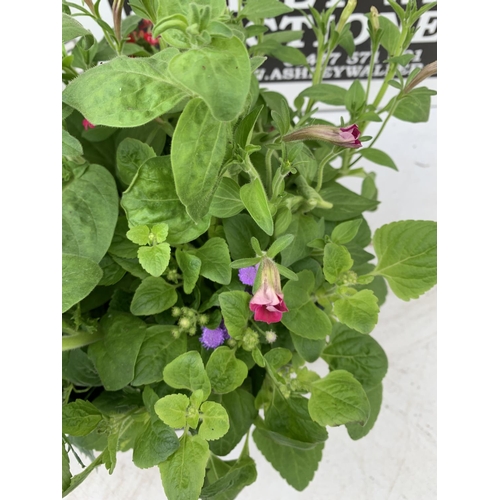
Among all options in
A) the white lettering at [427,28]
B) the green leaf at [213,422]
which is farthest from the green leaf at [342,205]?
the white lettering at [427,28]

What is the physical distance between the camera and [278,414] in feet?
1.48

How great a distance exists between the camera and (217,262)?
0.39m

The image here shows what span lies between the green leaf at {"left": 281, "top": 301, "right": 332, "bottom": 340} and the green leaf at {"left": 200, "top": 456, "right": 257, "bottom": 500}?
129 mm

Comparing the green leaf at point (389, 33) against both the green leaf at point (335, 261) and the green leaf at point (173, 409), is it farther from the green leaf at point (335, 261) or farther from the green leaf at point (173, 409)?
the green leaf at point (173, 409)

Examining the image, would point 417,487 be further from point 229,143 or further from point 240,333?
point 229,143

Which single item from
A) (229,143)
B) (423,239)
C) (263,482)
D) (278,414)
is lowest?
(263,482)

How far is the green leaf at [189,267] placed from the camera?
0.39 meters

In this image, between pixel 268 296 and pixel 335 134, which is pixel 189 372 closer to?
pixel 268 296

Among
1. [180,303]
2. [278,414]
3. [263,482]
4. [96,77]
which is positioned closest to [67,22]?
[96,77]

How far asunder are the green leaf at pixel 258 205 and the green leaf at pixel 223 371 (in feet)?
0.44

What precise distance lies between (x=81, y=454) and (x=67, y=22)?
0.45 meters

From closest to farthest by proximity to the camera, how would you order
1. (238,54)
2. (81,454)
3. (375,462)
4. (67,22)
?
1. (238,54)
2. (67,22)
3. (81,454)
4. (375,462)

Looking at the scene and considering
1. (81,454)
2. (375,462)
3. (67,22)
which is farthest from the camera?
(375,462)

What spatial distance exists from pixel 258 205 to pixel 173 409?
0.54ft
